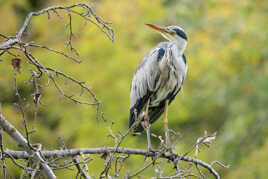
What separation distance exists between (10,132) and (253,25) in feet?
23.0

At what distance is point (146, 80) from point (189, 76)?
6622mm

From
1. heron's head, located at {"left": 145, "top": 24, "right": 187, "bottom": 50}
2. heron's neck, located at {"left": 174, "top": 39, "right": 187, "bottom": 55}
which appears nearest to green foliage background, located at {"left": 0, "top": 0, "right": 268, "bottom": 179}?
heron's head, located at {"left": 145, "top": 24, "right": 187, "bottom": 50}

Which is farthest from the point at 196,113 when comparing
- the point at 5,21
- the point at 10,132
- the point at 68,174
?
the point at 10,132

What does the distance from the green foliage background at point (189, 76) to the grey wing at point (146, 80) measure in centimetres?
315

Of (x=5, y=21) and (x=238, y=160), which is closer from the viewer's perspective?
(x=238, y=160)

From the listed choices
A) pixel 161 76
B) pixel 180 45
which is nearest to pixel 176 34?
pixel 180 45

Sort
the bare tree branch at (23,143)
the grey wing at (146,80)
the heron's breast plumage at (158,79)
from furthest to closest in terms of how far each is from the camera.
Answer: the grey wing at (146,80)
the heron's breast plumage at (158,79)
the bare tree branch at (23,143)

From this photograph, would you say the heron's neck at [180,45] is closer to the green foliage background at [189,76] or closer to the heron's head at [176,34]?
the heron's head at [176,34]

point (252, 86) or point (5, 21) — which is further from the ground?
point (5, 21)

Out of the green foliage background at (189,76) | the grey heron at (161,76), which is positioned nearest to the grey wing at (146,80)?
the grey heron at (161,76)

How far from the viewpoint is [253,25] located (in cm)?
847

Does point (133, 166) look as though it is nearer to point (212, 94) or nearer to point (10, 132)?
point (212, 94)

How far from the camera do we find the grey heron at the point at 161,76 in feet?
13.7

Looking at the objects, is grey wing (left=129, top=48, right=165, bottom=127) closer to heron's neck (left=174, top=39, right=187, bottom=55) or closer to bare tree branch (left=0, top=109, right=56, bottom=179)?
heron's neck (left=174, top=39, right=187, bottom=55)
